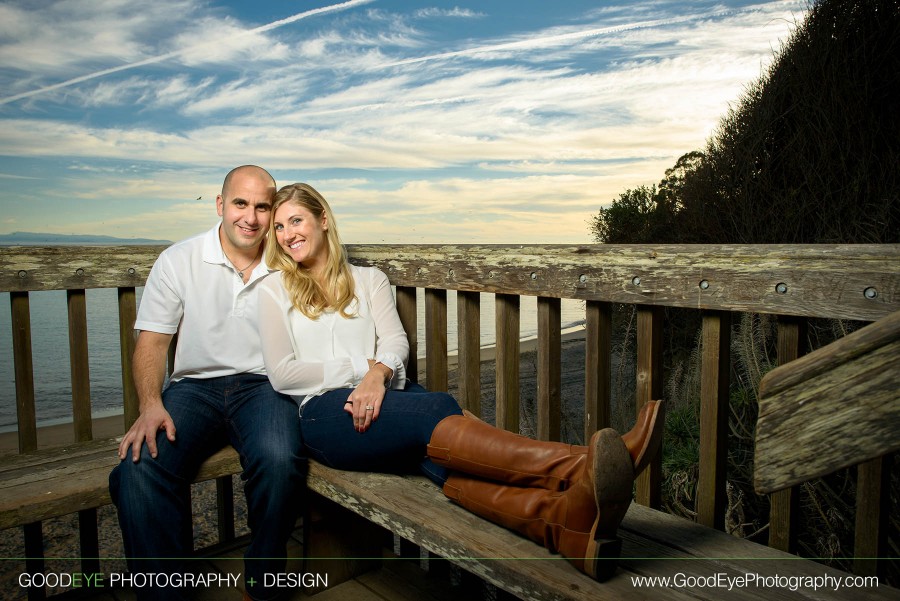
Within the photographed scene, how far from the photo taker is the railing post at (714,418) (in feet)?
Answer: 5.48

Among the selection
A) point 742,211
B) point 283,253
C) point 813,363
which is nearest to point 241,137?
point 742,211

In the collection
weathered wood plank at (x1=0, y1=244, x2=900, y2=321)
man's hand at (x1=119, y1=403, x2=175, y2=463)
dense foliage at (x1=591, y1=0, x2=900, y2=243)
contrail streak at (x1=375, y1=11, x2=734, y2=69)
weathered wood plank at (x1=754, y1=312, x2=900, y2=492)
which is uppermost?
contrail streak at (x1=375, y1=11, x2=734, y2=69)

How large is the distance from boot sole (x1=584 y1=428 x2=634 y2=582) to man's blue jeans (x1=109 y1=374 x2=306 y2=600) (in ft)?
3.50

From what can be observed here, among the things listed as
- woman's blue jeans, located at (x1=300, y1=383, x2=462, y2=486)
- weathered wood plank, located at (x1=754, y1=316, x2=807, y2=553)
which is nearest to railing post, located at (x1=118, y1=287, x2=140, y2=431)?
woman's blue jeans, located at (x1=300, y1=383, x2=462, y2=486)

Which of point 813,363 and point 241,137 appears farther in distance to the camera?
point 241,137

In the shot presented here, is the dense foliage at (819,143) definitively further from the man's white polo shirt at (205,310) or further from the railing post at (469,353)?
the man's white polo shirt at (205,310)

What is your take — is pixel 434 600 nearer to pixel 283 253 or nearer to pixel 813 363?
pixel 283 253

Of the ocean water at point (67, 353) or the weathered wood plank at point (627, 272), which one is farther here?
the ocean water at point (67, 353)

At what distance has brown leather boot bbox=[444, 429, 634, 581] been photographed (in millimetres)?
1332

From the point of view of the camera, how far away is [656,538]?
1589 millimetres

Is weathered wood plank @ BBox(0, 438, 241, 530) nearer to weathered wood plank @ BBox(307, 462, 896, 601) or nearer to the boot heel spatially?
weathered wood plank @ BBox(307, 462, 896, 601)

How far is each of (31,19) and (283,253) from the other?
1286 cm

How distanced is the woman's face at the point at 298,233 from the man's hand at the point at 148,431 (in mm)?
708

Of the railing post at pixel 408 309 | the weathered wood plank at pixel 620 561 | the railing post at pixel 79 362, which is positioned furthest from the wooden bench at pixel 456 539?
the railing post at pixel 408 309
